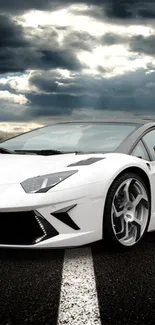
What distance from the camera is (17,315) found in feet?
9.17

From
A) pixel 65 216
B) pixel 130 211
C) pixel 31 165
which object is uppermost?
pixel 31 165

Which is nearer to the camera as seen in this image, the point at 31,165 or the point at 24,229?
the point at 24,229

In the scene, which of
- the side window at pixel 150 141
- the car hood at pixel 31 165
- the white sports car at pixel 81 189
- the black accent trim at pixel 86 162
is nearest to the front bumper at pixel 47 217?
the white sports car at pixel 81 189

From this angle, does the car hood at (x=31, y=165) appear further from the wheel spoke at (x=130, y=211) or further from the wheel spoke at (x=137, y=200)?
the wheel spoke at (x=137, y=200)

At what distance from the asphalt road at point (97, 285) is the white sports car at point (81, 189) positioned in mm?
189

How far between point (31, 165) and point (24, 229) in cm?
63

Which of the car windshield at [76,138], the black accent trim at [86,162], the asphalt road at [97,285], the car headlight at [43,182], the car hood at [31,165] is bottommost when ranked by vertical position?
the asphalt road at [97,285]

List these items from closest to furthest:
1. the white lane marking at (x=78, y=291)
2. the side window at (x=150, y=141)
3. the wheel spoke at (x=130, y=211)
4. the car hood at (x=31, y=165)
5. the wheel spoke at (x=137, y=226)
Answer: the white lane marking at (x=78, y=291)
the car hood at (x=31, y=165)
the wheel spoke at (x=130, y=211)
the wheel spoke at (x=137, y=226)
the side window at (x=150, y=141)

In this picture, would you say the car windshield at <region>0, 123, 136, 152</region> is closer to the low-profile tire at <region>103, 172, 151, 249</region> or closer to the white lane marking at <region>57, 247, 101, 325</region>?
the low-profile tire at <region>103, 172, 151, 249</region>

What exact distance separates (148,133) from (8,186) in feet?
5.78

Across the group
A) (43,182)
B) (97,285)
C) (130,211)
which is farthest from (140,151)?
(97,285)

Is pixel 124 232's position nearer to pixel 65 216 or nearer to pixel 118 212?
pixel 118 212

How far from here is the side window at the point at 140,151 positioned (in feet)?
15.3

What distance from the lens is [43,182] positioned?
3896 millimetres
